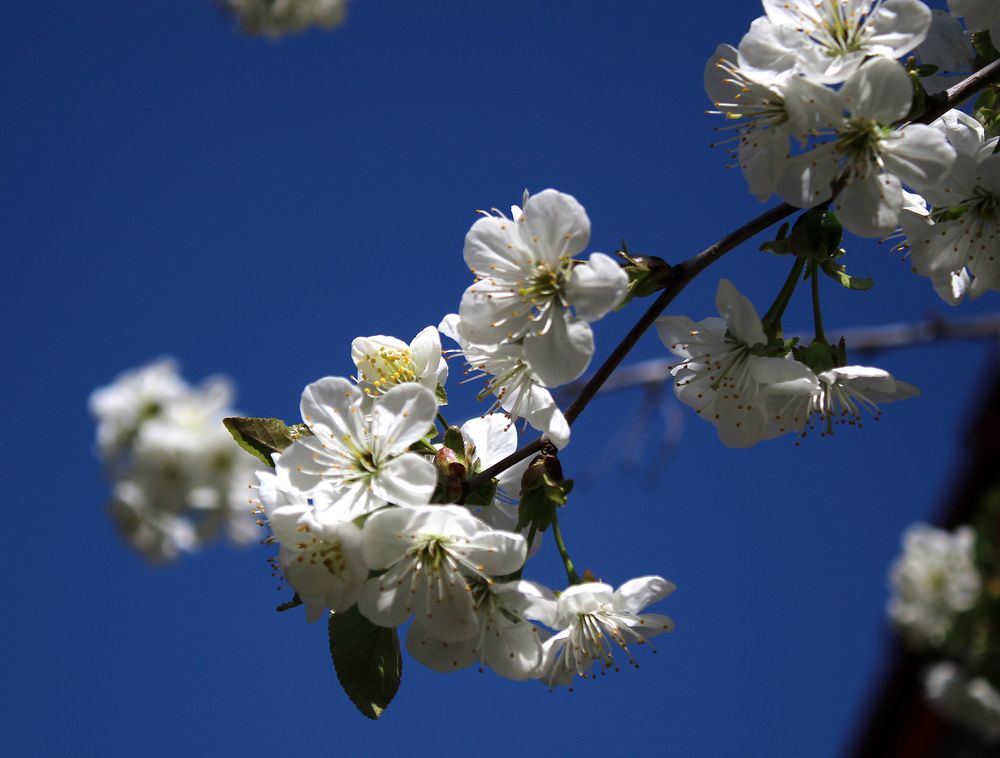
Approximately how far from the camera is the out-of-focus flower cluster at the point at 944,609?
462 cm

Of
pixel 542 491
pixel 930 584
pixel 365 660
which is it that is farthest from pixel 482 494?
pixel 930 584

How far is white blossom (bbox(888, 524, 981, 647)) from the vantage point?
200 inches

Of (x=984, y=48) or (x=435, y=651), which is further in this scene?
(x=984, y=48)

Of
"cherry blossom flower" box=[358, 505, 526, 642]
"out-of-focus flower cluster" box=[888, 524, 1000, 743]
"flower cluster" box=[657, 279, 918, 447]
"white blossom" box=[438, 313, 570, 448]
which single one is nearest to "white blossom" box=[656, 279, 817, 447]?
"flower cluster" box=[657, 279, 918, 447]

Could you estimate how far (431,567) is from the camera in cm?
118

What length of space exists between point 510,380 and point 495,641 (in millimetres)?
371

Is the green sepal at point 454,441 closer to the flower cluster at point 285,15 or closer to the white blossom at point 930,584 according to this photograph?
the flower cluster at point 285,15

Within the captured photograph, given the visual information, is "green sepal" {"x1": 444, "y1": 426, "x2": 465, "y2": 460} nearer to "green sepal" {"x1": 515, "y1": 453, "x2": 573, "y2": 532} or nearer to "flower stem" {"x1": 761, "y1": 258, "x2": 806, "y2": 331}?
"green sepal" {"x1": 515, "y1": 453, "x2": 573, "y2": 532}

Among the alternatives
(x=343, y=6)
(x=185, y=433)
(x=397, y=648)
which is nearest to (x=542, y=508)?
(x=397, y=648)

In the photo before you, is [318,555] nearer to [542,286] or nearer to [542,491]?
[542,491]

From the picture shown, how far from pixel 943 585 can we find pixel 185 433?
4390 millimetres

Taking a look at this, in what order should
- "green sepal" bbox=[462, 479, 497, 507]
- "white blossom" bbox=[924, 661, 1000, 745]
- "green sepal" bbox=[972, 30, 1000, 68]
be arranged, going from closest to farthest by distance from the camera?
"green sepal" bbox=[462, 479, 497, 507] < "green sepal" bbox=[972, 30, 1000, 68] < "white blossom" bbox=[924, 661, 1000, 745]

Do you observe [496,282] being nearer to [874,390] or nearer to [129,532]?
[874,390]

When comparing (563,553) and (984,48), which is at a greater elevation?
(984,48)
